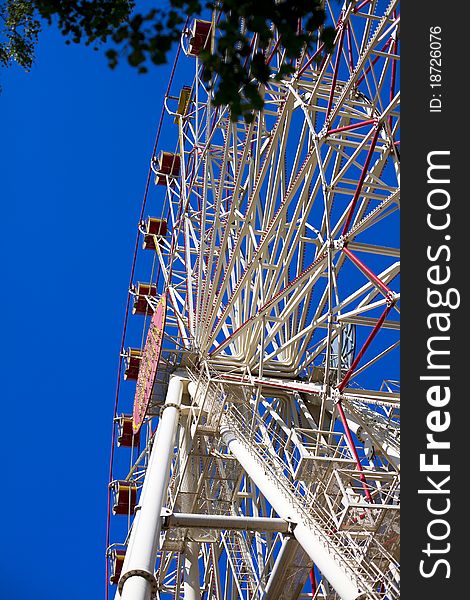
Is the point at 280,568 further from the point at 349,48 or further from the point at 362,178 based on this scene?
the point at 349,48

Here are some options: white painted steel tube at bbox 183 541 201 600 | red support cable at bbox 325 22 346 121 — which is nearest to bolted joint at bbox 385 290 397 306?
red support cable at bbox 325 22 346 121

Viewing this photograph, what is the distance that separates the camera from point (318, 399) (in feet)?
61.3

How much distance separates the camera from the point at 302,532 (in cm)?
1137

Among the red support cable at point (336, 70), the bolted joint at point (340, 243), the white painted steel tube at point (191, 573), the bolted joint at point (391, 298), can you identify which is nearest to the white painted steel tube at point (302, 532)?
the bolted joint at point (391, 298)

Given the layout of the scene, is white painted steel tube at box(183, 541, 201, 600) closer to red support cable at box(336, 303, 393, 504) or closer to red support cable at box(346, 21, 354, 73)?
red support cable at box(336, 303, 393, 504)

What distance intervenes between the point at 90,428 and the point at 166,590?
63397mm

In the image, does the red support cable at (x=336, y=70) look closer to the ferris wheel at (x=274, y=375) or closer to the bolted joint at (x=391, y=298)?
the ferris wheel at (x=274, y=375)

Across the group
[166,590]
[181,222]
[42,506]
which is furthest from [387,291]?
[42,506]

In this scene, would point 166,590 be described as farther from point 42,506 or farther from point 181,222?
point 42,506

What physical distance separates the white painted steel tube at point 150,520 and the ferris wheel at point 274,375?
0.04 m

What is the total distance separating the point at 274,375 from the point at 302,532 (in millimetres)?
7825

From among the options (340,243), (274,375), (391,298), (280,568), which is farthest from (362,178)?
(274,375)

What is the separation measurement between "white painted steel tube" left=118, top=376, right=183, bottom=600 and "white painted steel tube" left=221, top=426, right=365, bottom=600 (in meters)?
1.34

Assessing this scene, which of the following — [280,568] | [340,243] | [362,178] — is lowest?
[280,568]
